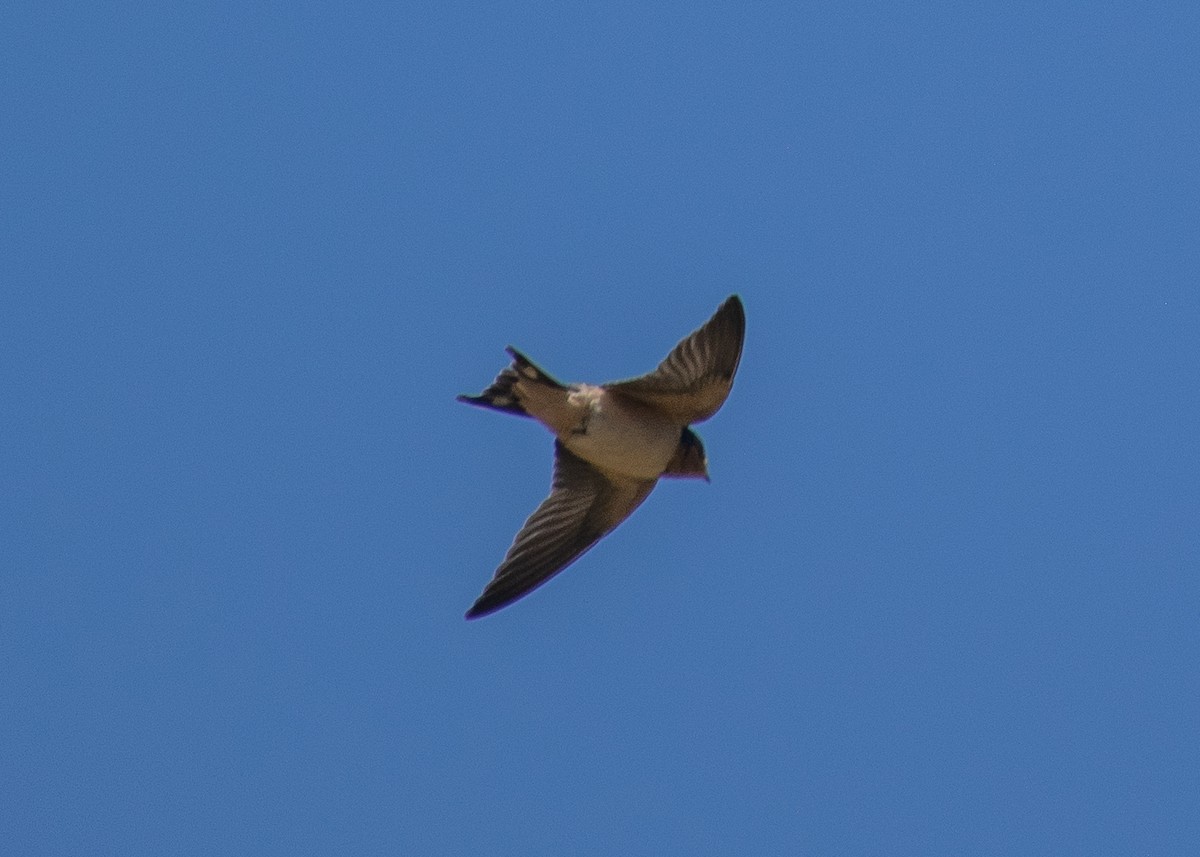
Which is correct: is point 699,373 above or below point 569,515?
above

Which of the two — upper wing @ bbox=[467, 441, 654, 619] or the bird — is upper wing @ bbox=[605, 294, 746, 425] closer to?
the bird

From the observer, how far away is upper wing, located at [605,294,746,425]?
452 centimetres

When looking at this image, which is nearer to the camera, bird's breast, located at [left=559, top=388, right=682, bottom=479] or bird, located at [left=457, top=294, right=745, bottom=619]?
bird, located at [left=457, top=294, right=745, bottom=619]

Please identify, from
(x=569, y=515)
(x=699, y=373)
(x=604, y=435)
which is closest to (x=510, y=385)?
(x=604, y=435)

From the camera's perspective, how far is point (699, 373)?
4688mm

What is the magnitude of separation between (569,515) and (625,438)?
530mm

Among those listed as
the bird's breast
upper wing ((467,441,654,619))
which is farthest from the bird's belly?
upper wing ((467,441,654,619))

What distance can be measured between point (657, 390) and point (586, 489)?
0.65 meters

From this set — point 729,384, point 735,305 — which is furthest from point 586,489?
point 735,305

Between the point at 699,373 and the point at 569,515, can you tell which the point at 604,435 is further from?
the point at 569,515

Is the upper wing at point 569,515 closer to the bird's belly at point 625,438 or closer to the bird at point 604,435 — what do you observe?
the bird at point 604,435

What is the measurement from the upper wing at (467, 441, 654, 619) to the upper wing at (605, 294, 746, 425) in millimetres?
426

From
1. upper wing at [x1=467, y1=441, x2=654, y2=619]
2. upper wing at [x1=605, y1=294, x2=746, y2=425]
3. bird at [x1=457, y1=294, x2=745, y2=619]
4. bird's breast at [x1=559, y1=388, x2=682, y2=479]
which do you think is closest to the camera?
upper wing at [x1=605, y1=294, x2=746, y2=425]

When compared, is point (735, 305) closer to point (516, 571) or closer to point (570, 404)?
point (570, 404)
